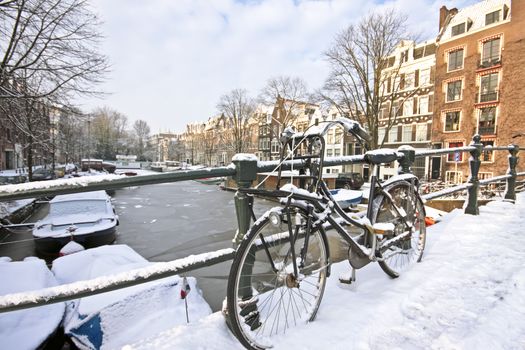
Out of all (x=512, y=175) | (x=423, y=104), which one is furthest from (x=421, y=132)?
(x=512, y=175)

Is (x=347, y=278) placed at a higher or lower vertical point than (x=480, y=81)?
lower

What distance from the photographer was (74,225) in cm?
839

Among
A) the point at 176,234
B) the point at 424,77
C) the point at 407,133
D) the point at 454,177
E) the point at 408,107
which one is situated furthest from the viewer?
the point at 407,133

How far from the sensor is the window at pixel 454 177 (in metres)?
22.4

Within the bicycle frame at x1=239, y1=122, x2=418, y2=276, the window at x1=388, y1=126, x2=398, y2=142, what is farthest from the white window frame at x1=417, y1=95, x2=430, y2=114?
the bicycle frame at x1=239, y1=122, x2=418, y2=276

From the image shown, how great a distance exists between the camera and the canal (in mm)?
9477

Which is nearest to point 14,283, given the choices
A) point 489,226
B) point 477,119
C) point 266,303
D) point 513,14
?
point 266,303

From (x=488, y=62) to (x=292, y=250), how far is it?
2922 centimetres

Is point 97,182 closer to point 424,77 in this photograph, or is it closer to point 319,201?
point 319,201

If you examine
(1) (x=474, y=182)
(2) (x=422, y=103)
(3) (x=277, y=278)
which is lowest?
(3) (x=277, y=278)

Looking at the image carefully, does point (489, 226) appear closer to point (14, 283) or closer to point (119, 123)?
point (14, 283)

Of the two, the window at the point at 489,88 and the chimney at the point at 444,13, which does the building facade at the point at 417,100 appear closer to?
the chimney at the point at 444,13

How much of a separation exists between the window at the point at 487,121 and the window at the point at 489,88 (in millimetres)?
859

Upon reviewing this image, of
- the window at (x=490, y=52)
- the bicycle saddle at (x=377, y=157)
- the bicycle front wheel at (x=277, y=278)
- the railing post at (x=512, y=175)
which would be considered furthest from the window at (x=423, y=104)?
the bicycle front wheel at (x=277, y=278)
